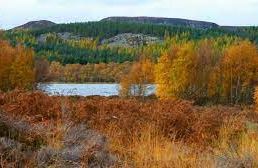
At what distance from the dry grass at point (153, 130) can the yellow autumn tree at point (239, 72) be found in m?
60.5

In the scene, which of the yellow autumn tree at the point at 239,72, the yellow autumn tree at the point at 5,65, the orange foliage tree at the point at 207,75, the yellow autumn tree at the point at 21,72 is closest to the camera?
the yellow autumn tree at the point at 5,65

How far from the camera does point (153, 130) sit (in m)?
10.4

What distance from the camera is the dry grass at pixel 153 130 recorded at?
25.7 feet

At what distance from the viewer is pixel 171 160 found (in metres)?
7.68

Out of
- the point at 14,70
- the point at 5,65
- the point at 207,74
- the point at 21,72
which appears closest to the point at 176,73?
the point at 207,74

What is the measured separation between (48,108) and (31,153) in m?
4.33

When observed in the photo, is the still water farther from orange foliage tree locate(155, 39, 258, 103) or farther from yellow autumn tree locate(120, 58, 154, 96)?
orange foliage tree locate(155, 39, 258, 103)

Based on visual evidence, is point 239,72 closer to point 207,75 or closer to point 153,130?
point 207,75

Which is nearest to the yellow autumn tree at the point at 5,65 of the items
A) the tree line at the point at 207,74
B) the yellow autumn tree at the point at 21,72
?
the yellow autumn tree at the point at 21,72

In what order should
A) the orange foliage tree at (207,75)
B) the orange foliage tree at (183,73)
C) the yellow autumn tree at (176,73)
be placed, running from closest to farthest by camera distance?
1. the yellow autumn tree at (176,73)
2. the orange foliage tree at (183,73)
3. the orange foliage tree at (207,75)

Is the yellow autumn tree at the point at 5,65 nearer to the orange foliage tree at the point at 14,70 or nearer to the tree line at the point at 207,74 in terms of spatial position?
the orange foliage tree at the point at 14,70

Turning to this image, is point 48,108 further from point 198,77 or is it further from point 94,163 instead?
point 198,77

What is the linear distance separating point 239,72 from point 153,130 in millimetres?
63928

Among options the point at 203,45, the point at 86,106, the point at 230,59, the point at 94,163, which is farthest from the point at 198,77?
the point at 94,163
